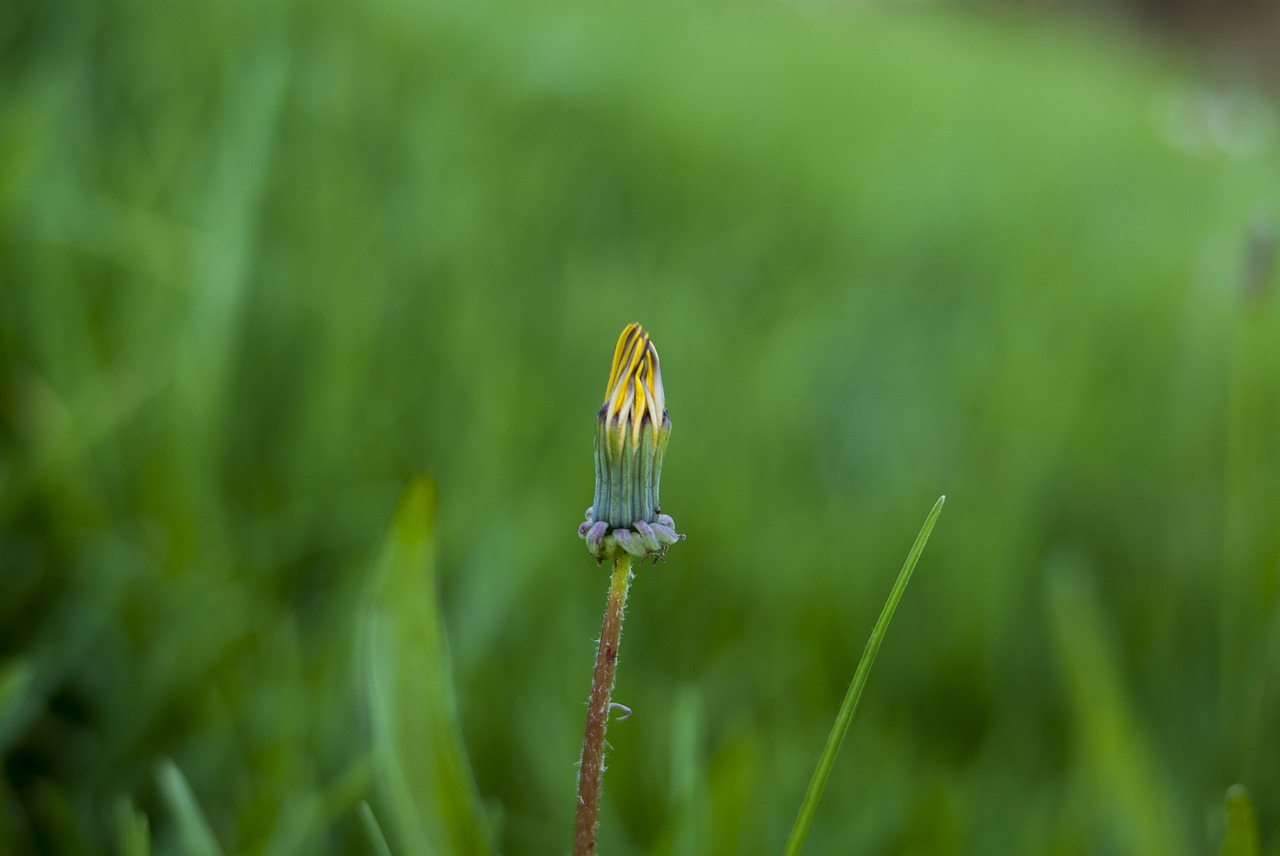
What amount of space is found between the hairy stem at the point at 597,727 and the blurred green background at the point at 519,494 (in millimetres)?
150

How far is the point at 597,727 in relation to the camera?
457 millimetres

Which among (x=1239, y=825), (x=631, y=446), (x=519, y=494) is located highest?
(x=519, y=494)

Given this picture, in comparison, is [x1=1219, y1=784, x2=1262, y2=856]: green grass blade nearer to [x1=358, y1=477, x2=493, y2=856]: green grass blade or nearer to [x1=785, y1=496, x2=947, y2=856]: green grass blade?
[x1=785, y1=496, x2=947, y2=856]: green grass blade

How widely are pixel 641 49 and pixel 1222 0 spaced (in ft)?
91.1

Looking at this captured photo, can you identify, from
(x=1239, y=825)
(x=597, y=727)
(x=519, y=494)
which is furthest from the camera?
(x=519, y=494)

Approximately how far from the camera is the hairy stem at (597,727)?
0.45 metres

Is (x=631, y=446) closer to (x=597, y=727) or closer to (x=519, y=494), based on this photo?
(x=597, y=727)

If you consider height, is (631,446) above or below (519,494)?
below

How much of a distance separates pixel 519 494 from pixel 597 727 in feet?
3.06

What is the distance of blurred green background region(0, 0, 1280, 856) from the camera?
892mm

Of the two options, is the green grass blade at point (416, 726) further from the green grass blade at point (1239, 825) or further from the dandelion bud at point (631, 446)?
the green grass blade at point (1239, 825)

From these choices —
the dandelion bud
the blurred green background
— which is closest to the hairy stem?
the dandelion bud

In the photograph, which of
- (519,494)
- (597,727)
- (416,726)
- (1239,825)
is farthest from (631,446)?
(519,494)

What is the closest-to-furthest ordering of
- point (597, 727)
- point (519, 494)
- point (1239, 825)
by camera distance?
point (597, 727) < point (1239, 825) < point (519, 494)
